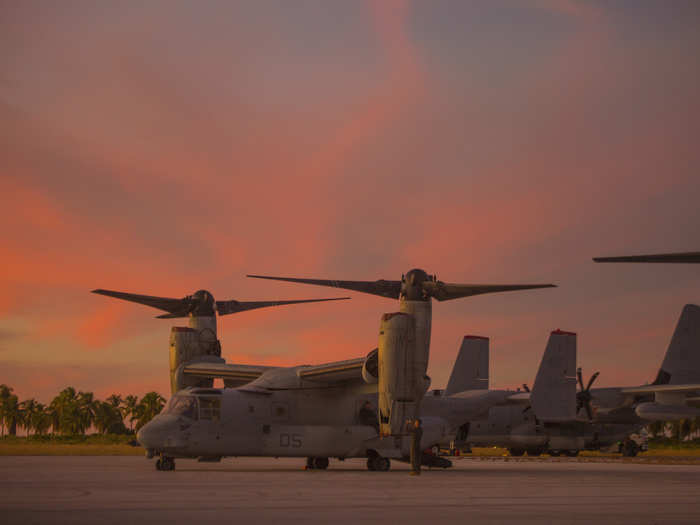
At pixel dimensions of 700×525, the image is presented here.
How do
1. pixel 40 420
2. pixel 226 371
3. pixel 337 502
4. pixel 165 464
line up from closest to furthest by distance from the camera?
pixel 337 502
pixel 165 464
pixel 226 371
pixel 40 420

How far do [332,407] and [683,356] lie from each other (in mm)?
36568

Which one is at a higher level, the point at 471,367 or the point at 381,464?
the point at 471,367

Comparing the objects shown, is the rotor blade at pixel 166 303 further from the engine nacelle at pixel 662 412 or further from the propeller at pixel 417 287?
the engine nacelle at pixel 662 412

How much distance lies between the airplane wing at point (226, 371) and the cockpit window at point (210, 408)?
694 cm

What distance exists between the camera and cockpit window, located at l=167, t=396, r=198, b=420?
3019cm

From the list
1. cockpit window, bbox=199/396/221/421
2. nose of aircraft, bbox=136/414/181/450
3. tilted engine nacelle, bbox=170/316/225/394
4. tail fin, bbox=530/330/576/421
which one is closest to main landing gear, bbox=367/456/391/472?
cockpit window, bbox=199/396/221/421

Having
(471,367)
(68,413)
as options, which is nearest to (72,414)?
(68,413)

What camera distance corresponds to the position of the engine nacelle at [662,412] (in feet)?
163

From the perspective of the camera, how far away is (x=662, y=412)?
4969 centimetres

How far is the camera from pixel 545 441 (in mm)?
52125

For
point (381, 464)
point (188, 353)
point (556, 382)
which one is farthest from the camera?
point (556, 382)

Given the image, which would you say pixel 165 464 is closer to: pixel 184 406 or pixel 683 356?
pixel 184 406

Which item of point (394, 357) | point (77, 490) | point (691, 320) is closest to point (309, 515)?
point (77, 490)

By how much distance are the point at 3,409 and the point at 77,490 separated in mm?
163467
